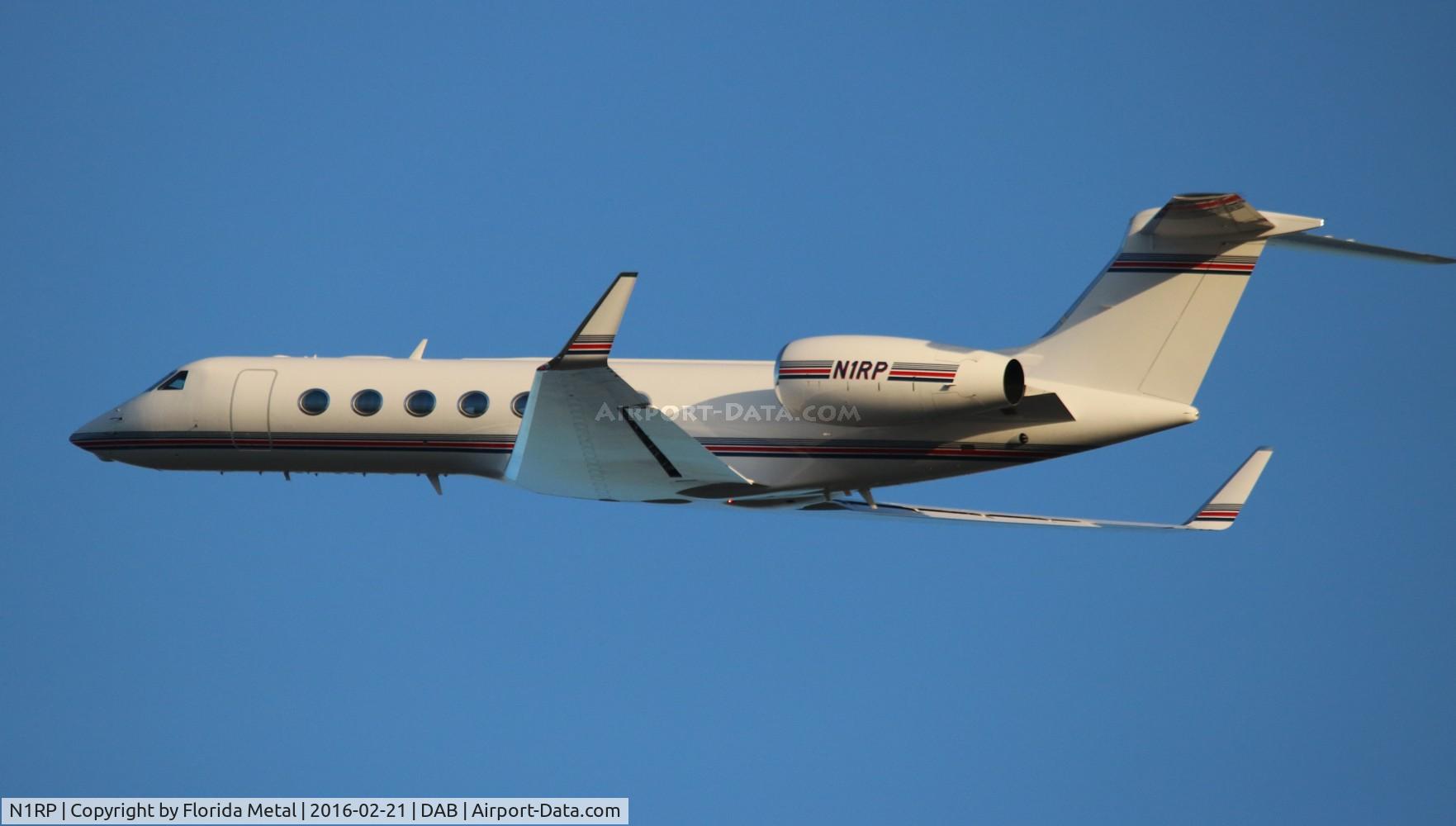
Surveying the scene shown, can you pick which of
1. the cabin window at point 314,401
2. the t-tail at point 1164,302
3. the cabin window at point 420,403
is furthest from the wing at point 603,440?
the t-tail at point 1164,302

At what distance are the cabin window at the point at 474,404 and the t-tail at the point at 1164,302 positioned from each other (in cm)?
705

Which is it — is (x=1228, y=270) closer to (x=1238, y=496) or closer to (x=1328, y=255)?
(x=1328, y=255)

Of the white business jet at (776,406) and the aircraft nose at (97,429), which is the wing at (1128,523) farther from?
the aircraft nose at (97,429)

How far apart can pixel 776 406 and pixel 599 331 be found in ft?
15.0

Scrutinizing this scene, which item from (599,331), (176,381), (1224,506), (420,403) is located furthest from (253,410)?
(1224,506)

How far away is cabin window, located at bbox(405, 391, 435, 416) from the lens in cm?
2542

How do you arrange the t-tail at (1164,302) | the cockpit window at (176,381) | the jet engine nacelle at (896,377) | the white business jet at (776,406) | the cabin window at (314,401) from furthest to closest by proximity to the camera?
the cockpit window at (176,381)
the cabin window at (314,401)
the t-tail at (1164,302)
the white business jet at (776,406)
the jet engine nacelle at (896,377)

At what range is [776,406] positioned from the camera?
24094mm

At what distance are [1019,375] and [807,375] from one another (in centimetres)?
244

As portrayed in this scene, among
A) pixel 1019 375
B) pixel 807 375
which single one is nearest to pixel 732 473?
pixel 807 375

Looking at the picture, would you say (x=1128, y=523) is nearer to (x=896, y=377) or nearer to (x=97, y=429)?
(x=896, y=377)

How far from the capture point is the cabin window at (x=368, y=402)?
25.6 m

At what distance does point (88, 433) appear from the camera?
27.5m

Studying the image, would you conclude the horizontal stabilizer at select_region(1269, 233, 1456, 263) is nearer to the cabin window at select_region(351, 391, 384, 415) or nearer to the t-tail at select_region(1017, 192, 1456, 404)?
the t-tail at select_region(1017, 192, 1456, 404)
